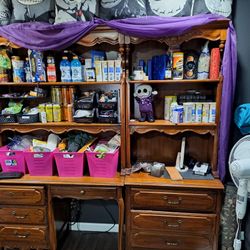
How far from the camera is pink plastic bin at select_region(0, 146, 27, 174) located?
1959 millimetres

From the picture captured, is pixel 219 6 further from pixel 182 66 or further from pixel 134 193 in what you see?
pixel 134 193

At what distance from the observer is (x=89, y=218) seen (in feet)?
7.89

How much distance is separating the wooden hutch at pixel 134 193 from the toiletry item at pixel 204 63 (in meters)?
0.07

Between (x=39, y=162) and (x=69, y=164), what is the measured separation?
0.26 m

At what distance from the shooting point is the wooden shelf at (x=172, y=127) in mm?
1848

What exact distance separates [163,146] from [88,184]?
771 mm

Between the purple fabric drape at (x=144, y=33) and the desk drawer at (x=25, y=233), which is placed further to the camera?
the desk drawer at (x=25, y=233)

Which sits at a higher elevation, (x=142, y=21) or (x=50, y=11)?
(x=50, y=11)

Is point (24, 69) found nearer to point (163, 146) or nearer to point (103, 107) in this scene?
point (103, 107)

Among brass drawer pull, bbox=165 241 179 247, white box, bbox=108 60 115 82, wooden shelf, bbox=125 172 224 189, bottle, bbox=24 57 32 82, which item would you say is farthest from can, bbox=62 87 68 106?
brass drawer pull, bbox=165 241 179 247

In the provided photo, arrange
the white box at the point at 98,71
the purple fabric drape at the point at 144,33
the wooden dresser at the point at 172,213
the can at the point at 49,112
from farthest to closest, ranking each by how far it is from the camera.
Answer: the can at the point at 49,112 < the white box at the point at 98,71 < the wooden dresser at the point at 172,213 < the purple fabric drape at the point at 144,33

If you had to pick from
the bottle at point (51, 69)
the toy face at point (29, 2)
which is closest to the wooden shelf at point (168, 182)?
the bottle at point (51, 69)

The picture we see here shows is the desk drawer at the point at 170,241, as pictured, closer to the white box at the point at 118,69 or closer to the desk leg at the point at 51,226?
the desk leg at the point at 51,226

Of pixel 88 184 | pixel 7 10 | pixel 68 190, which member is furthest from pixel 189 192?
pixel 7 10
